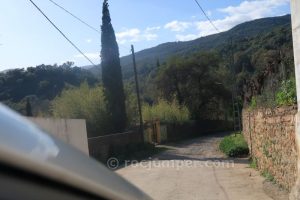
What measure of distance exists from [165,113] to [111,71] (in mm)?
14998

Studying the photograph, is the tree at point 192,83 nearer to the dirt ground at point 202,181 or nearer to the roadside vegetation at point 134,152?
the roadside vegetation at point 134,152

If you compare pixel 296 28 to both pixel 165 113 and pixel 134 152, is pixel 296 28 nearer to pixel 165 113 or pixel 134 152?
pixel 134 152

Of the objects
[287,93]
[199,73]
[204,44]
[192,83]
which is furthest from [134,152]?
[204,44]

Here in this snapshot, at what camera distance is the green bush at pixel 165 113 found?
149ft

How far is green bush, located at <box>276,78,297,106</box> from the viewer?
36.6 feet

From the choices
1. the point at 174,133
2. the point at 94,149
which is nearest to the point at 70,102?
the point at 94,149

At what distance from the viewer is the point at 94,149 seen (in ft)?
81.7

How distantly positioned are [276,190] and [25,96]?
14551 millimetres

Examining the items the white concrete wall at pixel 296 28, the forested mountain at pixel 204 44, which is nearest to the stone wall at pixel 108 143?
the forested mountain at pixel 204 44

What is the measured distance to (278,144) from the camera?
40.8ft

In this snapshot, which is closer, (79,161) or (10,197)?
(10,197)

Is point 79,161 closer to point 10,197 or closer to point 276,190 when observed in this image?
point 10,197

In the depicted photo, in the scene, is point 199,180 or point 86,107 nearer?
point 199,180

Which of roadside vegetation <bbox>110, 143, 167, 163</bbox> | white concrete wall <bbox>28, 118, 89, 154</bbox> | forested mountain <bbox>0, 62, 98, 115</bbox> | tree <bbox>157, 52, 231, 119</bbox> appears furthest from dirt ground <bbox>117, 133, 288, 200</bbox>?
tree <bbox>157, 52, 231, 119</bbox>
